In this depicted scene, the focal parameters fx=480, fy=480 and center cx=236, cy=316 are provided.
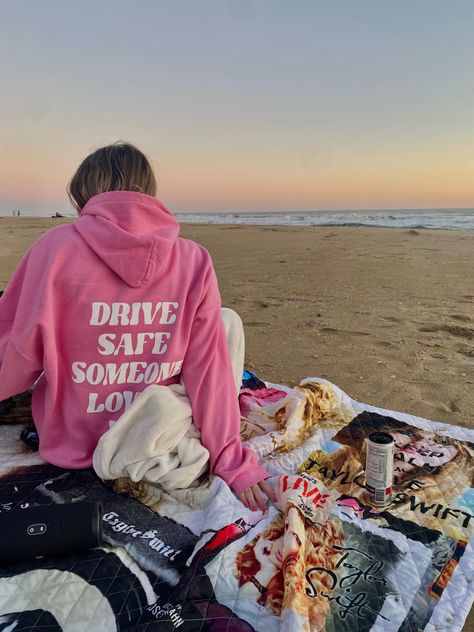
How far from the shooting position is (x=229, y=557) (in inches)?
59.6

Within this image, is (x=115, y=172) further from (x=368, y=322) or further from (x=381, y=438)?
(x=368, y=322)

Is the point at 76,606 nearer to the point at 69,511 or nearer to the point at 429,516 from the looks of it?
the point at 69,511

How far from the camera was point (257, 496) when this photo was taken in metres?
1.82

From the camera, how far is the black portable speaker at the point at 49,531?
58.4 inches

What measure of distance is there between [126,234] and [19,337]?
0.56 meters

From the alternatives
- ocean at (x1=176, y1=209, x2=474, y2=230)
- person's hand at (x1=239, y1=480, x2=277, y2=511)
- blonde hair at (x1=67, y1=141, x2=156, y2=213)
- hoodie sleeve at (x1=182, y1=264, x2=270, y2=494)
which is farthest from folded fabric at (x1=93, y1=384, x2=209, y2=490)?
ocean at (x1=176, y1=209, x2=474, y2=230)

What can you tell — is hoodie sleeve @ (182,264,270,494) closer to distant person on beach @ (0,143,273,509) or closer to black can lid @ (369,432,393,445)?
distant person on beach @ (0,143,273,509)

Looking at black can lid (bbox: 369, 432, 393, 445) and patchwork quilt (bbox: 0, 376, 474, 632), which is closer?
patchwork quilt (bbox: 0, 376, 474, 632)

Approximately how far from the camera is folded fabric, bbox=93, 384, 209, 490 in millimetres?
1795

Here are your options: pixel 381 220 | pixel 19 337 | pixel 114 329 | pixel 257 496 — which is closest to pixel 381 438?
pixel 257 496

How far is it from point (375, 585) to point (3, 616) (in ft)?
3.62

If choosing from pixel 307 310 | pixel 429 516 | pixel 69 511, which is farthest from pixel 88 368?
pixel 307 310

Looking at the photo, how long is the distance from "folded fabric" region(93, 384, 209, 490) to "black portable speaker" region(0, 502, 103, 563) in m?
0.25

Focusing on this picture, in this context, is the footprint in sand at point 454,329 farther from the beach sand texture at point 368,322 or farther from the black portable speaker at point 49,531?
the black portable speaker at point 49,531
